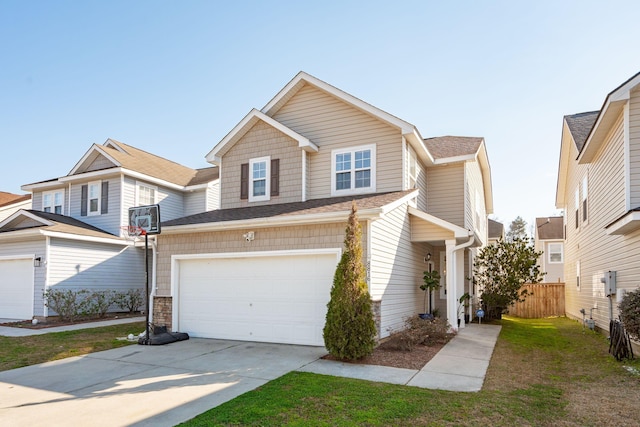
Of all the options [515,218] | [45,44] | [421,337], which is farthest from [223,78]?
[515,218]

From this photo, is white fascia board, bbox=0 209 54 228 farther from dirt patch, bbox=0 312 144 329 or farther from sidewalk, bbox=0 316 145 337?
sidewalk, bbox=0 316 145 337

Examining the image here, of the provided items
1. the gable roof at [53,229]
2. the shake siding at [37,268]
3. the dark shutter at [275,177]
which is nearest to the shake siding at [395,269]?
the dark shutter at [275,177]

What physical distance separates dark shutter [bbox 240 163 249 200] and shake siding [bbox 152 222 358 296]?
110 inches

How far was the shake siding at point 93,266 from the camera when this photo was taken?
16391mm

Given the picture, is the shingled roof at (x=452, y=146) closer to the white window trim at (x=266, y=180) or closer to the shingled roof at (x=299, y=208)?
the shingled roof at (x=299, y=208)

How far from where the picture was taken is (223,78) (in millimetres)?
14766

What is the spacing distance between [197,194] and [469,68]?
585 inches

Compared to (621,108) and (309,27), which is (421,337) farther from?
(309,27)

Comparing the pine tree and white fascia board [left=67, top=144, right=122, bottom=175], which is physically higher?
white fascia board [left=67, top=144, right=122, bottom=175]

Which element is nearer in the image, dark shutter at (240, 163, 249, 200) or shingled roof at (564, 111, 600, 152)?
dark shutter at (240, 163, 249, 200)

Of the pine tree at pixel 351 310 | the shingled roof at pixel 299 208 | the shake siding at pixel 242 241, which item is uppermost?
the shingled roof at pixel 299 208

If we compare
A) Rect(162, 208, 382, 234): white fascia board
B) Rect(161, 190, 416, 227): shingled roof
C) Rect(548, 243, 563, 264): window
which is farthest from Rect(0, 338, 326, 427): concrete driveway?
Rect(548, 243, 563, 264): window

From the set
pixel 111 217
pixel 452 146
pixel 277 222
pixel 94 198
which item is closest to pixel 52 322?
pixel 111 217

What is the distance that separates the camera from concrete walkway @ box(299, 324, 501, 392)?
6.97 metres
